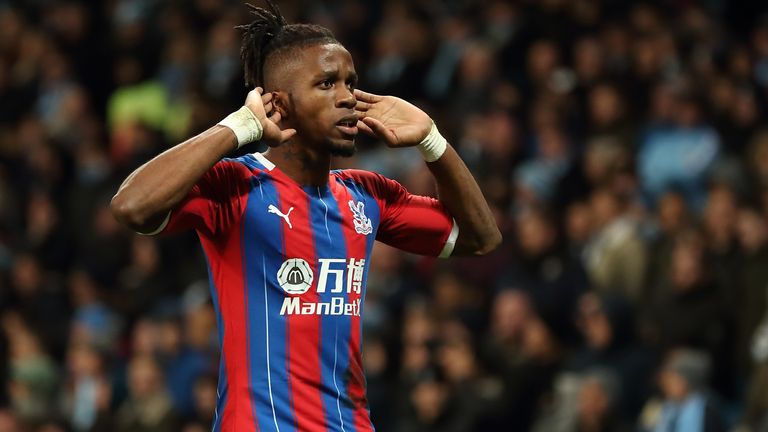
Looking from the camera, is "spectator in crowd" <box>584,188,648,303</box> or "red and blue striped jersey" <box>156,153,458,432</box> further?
"spectator in crowd" <box>584,188,648,303</box>

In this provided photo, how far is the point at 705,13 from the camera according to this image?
12508 millimetres

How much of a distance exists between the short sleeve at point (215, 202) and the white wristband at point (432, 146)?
0.66 meters

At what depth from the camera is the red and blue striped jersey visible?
428 cm

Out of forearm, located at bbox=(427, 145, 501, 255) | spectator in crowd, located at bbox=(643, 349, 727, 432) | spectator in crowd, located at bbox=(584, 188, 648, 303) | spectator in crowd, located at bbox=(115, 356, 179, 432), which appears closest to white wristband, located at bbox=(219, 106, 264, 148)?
forearm, located at bbox=(427, 145, 501, 255)

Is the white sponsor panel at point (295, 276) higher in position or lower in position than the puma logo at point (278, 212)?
lower

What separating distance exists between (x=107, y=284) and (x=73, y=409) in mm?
1457

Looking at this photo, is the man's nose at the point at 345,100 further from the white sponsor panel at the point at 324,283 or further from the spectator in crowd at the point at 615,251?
the spectator in crowd at the point at 615,251

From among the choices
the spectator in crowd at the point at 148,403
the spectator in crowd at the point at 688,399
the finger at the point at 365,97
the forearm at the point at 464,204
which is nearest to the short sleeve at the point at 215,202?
the finger at the point at 365,97

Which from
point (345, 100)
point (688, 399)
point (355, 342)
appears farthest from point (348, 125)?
point (688, 399)

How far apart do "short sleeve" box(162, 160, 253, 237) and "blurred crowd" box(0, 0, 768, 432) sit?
4.93 metres

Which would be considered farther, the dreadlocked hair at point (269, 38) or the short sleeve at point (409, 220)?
the short sleeve at point (409, 220)

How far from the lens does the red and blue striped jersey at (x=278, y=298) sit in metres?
4.28

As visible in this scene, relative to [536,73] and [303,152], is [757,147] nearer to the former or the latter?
[536,73]

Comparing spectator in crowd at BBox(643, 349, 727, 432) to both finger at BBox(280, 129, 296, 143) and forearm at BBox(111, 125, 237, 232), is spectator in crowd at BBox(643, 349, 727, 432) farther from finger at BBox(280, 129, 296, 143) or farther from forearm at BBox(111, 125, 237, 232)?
forearm at BBox(111, 125, 237, 232)
